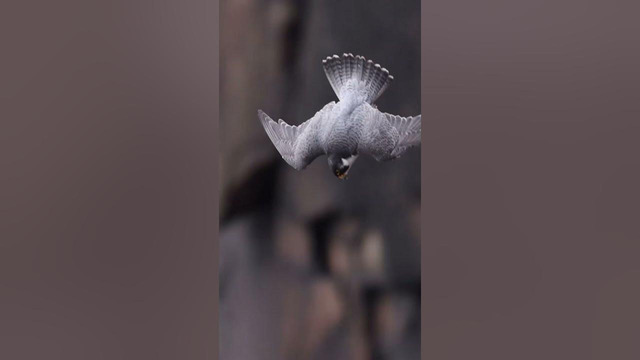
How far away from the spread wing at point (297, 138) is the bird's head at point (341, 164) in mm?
39

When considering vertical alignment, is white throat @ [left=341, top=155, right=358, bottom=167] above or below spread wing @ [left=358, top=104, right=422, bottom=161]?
below

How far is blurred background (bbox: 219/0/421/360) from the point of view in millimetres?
1802

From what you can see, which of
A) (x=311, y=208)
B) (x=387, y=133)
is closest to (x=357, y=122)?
(x=387, y=133)

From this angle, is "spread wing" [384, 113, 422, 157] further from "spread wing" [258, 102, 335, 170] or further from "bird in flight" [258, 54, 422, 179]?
"spread wing" [258, 102, 335, 170]

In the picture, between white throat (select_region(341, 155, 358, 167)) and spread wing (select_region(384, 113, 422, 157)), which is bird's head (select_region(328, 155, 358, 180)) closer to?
white throat (select_region(341, 155, 358, 167))

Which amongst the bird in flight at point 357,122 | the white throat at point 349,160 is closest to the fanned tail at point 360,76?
the bird in flight at point 357,122

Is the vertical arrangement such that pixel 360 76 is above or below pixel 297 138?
above

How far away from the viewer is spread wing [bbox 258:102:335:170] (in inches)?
72.4

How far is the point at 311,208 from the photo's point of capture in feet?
6.16

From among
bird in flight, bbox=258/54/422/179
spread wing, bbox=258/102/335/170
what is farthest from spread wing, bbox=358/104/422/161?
spread wing, bbox=258/102/335/170

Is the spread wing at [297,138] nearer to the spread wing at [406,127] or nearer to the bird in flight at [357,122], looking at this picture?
the bird in flight at [357,122]

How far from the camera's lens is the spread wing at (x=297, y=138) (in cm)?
Answer: 184

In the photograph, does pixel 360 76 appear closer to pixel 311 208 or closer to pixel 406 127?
pixel 406 127

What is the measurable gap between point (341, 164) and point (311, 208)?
0.46 ft
